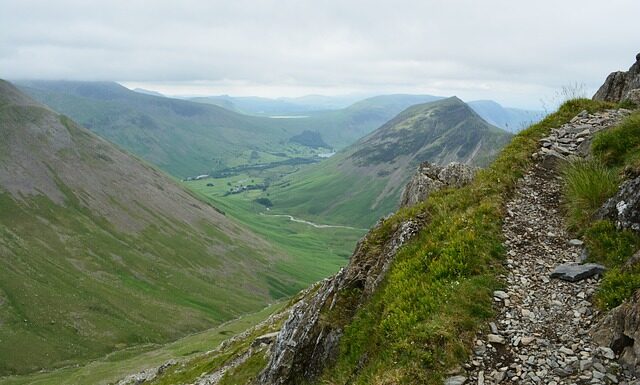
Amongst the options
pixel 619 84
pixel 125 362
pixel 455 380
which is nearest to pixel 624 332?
pixel 455 380

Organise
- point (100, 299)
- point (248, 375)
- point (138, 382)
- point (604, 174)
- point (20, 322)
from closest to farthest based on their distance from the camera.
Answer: point (604, 174), point (248, 375), point (138, 382), point (20, 322), point (100, 299)

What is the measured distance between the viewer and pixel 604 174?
18.9 metres

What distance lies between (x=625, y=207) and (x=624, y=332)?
19.4 feet

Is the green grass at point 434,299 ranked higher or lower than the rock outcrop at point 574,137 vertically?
lower

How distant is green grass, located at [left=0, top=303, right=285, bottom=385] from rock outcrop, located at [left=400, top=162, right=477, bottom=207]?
8079 cm

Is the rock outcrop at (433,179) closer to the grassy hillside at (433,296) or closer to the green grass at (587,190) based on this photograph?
the grassy hillside at (433,296)

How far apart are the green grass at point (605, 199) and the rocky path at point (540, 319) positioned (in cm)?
59

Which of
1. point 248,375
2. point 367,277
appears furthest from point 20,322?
point 367,277

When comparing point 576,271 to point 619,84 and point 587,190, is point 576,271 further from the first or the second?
point 619,84

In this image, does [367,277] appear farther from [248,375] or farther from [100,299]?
[100,299]

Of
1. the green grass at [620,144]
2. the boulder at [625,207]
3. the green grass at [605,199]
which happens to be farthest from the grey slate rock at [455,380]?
the green grass at [620,144]

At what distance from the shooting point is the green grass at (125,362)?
379 feet

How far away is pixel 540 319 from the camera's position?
13.9 m

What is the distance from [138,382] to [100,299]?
325 feet
